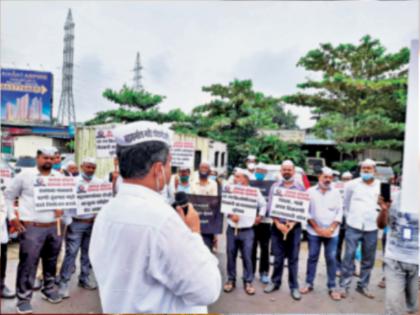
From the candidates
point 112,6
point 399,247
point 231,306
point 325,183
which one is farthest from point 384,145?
point 112,6

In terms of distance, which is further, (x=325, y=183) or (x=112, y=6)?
(x=325, y=183)

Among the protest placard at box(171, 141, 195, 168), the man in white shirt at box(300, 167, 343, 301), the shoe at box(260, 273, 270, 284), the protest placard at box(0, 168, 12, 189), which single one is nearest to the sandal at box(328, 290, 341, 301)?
the man in white shirt at box(300, 167, 343, 301)

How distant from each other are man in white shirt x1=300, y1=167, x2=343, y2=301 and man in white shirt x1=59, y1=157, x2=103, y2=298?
1.60 metres

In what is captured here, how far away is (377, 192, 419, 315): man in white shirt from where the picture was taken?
182 cm

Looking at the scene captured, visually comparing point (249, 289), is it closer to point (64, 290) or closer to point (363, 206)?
point (363, 206)

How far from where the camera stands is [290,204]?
8.25ft

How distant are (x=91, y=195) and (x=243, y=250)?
121 cm

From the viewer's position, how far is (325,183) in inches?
104

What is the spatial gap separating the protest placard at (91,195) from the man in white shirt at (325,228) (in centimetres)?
153

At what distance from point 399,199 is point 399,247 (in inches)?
10.4

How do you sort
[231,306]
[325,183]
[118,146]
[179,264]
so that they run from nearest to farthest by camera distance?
[179,264] → [118,146] → [231,306] → [325,183]

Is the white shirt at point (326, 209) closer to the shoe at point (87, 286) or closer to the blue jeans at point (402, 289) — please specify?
the blue jeans at point (402, 289)

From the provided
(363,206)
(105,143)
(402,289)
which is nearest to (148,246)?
(105,143)

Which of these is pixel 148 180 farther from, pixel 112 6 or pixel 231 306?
pixel 231 306
